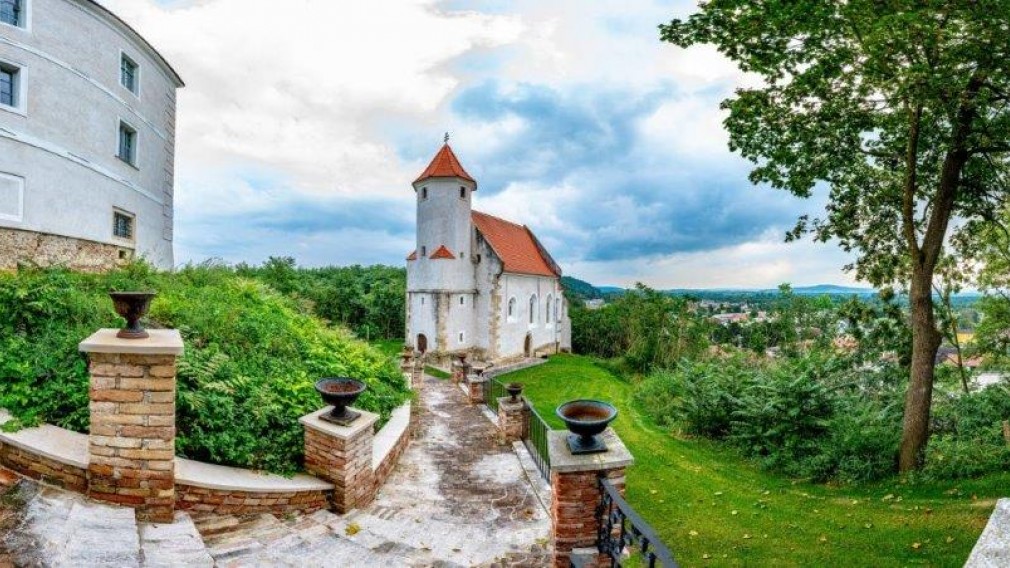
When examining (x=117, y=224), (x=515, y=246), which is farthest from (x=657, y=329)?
(x=117, y=224)

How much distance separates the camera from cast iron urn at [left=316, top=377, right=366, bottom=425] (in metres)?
6.21

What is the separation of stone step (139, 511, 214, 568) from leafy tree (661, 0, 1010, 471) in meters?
9.04

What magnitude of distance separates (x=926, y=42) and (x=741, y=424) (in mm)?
7876

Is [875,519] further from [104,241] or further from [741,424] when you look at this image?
[104,241]

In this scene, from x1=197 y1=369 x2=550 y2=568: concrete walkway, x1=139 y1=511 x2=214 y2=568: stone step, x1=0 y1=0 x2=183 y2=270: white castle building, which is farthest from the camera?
x1=0 y1=0 x2=183 y2=270: white castle building

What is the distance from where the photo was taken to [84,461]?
14.8ft

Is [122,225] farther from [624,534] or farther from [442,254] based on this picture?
[624,534]

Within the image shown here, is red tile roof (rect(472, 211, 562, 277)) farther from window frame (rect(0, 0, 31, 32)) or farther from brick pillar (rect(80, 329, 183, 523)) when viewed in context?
brick pillar (rect(80, 329, 183, 523))

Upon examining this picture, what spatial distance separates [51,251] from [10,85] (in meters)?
4.10

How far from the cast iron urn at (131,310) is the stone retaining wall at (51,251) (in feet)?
34.2

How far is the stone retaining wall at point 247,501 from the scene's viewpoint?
16.6 feet

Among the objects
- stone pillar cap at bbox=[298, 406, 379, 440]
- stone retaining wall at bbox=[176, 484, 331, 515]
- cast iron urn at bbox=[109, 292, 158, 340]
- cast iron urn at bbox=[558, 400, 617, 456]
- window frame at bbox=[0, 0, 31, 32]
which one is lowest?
stone retaining wall at bbox=[176, 484, 331, 515]

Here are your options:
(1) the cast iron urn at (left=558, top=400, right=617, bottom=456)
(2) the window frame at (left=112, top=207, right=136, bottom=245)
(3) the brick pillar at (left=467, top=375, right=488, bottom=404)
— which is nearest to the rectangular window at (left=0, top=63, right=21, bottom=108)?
(2) the window frame at (left=112, top=207, right=136, bottom=245)

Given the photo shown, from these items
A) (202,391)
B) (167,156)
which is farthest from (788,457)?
(167,156)
